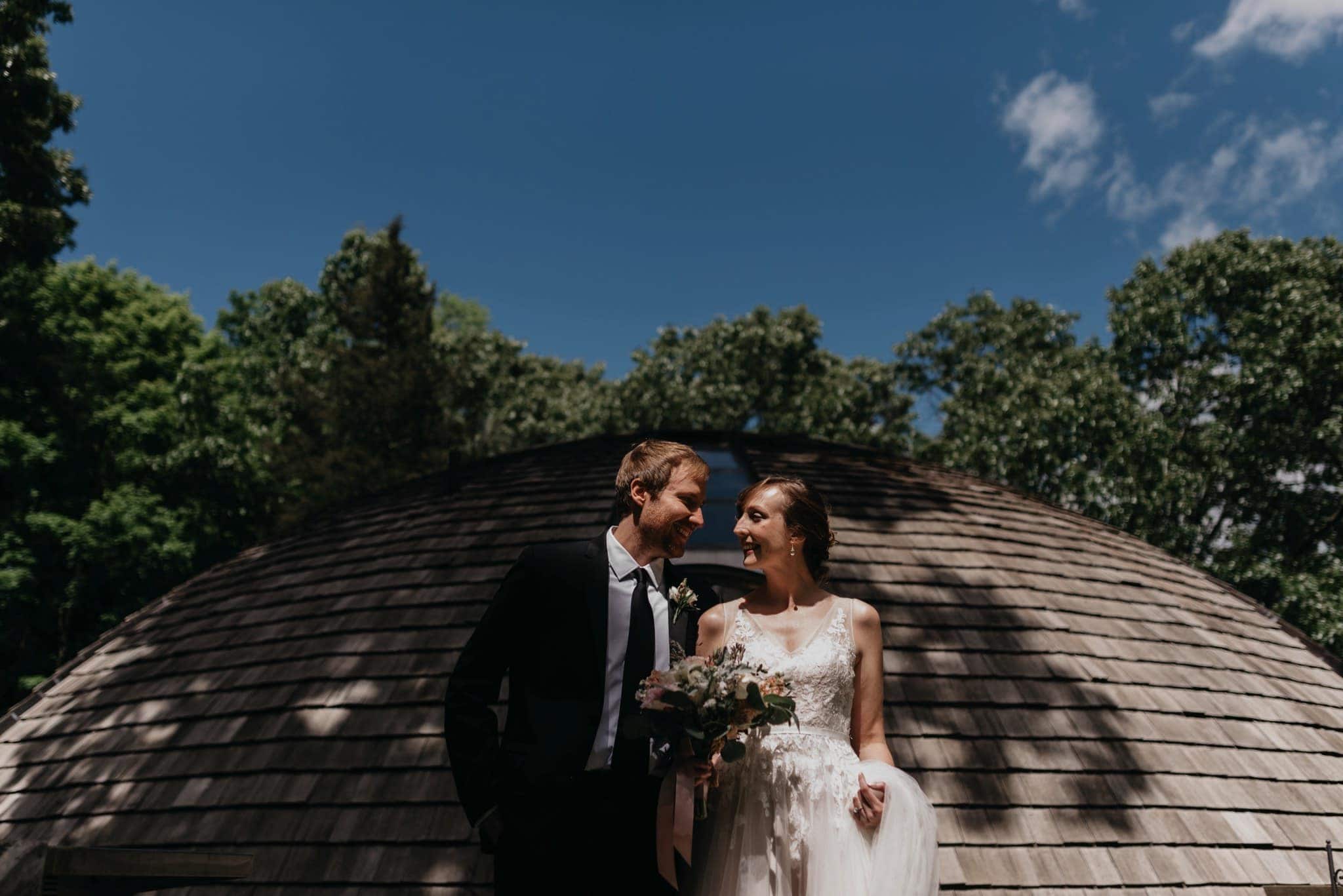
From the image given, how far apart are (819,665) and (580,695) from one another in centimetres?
80

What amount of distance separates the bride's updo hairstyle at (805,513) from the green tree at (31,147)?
22.3 meters

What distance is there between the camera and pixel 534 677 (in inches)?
82.2

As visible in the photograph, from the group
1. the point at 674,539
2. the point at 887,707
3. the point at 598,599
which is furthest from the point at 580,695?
→ the point at 887,707

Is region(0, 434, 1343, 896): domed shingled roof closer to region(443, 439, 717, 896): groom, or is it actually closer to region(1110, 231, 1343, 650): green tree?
region(443, 439, 717, 896): groom

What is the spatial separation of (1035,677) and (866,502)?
2365 mm

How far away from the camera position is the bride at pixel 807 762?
227cm

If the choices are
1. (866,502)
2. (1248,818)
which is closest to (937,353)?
(866,502)

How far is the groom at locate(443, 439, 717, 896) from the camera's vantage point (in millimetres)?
1922

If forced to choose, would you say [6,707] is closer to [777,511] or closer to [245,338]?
[245,338]

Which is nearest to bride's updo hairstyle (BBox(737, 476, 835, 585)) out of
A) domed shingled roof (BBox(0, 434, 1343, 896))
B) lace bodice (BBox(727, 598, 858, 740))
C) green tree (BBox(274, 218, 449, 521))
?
lace bodice (BBox(727, 598, 858, 740))

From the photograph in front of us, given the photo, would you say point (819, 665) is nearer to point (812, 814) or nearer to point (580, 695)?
point (812, 814)

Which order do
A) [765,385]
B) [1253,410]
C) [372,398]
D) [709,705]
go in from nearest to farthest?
[709,705], [1253,410], [372,398], [765,385]

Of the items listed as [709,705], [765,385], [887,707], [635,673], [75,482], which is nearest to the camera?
[709,705]

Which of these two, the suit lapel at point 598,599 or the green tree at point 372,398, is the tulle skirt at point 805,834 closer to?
the suit lapel at point 598,599
